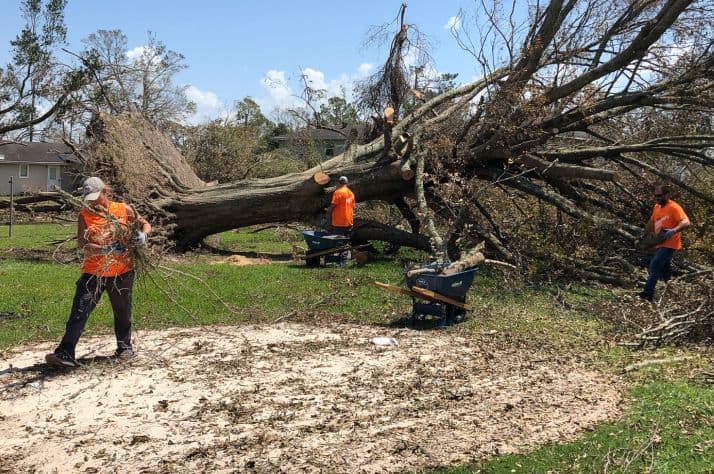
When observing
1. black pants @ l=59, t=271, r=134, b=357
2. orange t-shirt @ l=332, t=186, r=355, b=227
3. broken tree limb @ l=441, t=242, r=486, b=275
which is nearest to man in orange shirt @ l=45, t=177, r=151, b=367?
black pants @ l=59, t=271, r=134, b=357

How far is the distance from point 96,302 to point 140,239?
704 millimetres

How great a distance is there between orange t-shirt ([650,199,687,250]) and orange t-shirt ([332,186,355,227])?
5.24m

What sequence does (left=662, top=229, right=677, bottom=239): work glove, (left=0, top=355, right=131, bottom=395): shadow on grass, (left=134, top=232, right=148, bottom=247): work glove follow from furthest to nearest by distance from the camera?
(left=662, top=229, right=677, bottom=239): work glove < (left=134, top=232, right=148, bottom=247): work glove < (left=0, top=355, right=131, bottom=395): shadow on grass

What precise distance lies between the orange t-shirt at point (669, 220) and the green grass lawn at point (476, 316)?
4.06ft

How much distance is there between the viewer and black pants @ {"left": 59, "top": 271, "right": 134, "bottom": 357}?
6000 mm

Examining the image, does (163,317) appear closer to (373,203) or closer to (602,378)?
(602,378)

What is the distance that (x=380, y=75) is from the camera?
14.6 meters

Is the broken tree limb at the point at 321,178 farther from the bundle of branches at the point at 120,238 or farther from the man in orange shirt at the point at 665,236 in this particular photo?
the bundle of branches at the point at 120,238

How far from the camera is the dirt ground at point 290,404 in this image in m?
4.25

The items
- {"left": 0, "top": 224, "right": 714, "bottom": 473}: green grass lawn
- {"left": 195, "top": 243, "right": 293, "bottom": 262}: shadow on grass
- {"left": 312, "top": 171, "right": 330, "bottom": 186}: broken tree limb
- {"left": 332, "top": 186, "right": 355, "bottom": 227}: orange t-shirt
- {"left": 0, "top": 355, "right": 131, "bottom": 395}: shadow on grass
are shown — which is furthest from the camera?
{"left": 195, "top": 243, "right": 293, "bottom": 262}: shadow on grass

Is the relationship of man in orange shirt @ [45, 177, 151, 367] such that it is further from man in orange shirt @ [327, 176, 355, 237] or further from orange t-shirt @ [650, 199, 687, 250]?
orange t-shirt @ [650, 199, 687, 250]

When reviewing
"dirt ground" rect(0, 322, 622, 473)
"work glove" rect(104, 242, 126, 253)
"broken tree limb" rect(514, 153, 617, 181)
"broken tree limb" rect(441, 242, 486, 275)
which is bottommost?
"dirt ground" rect(0, 322, 622, 473)

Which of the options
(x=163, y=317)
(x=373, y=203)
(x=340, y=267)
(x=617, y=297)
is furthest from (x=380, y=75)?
(x=163, y=317)

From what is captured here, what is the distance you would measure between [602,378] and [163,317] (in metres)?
5.16
